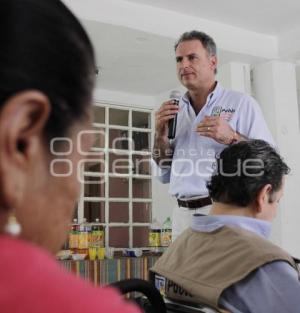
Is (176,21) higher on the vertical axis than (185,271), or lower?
higher

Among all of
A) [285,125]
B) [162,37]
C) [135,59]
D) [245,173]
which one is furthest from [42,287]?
[285,125]

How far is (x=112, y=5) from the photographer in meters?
2.90

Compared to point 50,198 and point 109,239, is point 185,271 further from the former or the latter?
point 109,239

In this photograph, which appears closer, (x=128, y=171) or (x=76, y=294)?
(x=76, y=294)

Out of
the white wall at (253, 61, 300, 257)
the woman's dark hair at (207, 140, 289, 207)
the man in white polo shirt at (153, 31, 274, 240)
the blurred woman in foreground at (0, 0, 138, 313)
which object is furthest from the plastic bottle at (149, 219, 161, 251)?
the blurred woman in foreground at (0, 0, 138, 313)

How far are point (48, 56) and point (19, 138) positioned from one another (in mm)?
59

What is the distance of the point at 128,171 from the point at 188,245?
10.1 feet

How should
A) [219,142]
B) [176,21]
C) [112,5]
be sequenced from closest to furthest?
[219,142] < [112,5] < [176,21]

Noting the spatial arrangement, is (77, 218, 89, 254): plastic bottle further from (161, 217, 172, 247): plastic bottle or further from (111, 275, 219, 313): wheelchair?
(111, 275, 219, 313): wheelchair

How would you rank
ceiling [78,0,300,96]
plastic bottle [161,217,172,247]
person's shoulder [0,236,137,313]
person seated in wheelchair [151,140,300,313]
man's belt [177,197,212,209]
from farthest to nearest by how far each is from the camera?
plastic bottle [161,217,172,247] < ceiling [78,0,300,96] < man's belt [177,197,212,209] < person seated in wheelchair [151,140,300,313] < person's shoulder [0,236,137,313]

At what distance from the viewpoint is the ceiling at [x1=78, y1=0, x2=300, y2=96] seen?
3.05m

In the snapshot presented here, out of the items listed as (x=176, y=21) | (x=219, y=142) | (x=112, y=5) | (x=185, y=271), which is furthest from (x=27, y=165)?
(x=176, y=21)

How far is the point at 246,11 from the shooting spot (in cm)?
320

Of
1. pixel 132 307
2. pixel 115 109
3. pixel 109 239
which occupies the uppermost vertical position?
pixel 115 109
